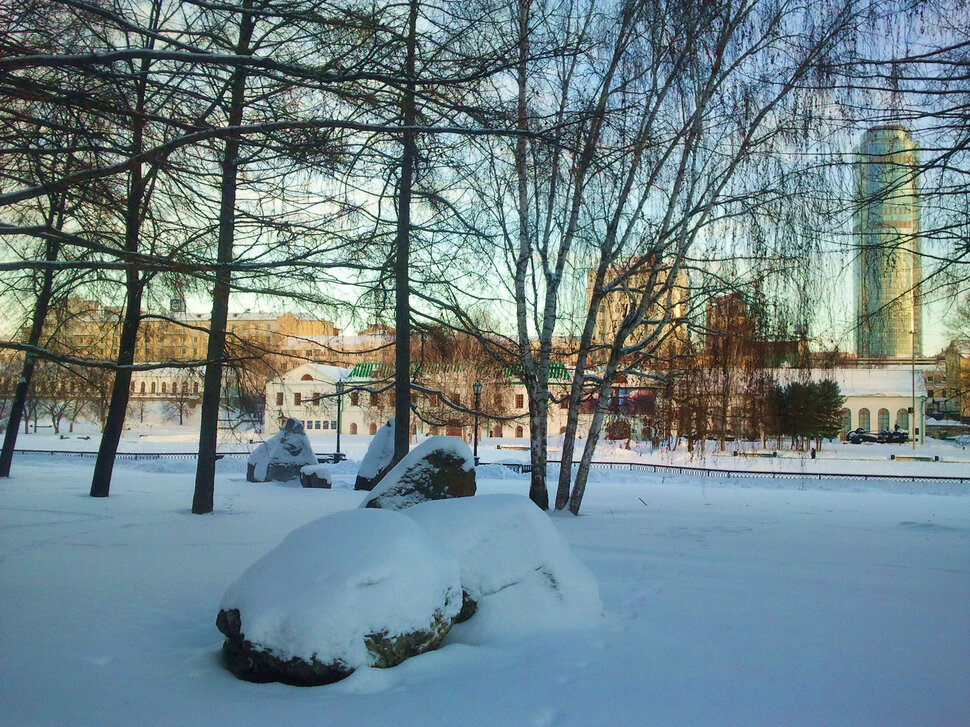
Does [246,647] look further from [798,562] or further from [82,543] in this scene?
[798,562]

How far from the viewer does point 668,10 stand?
1031 cm

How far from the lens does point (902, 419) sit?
6100cm

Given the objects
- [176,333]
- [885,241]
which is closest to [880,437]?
[885,241]

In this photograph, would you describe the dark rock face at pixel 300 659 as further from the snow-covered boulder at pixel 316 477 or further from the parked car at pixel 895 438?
the parked car at pixel 895 438

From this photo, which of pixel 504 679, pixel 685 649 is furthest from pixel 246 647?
pixel 685 649

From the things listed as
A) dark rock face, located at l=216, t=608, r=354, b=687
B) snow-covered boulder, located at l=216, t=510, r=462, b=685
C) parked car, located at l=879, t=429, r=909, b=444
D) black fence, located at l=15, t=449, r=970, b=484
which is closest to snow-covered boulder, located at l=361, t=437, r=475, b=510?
snow-covered boulder, located at l=216, t=510, r=462, b=685

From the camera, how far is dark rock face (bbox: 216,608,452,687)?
13.5 feet

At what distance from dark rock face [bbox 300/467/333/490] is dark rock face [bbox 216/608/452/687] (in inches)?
573

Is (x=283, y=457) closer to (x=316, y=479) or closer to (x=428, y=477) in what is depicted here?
(x=316, y=479)

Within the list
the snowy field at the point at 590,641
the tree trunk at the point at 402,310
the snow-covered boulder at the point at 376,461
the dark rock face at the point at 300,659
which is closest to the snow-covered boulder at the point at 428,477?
the snowy field at the point at 590,641

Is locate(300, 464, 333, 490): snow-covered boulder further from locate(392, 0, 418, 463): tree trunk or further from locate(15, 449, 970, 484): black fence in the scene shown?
locate(392, 0, 418, 463): tree trunk

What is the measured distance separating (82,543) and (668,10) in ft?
33.5

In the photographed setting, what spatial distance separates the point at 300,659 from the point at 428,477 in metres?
5.70

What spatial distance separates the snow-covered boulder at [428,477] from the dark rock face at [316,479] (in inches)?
363
